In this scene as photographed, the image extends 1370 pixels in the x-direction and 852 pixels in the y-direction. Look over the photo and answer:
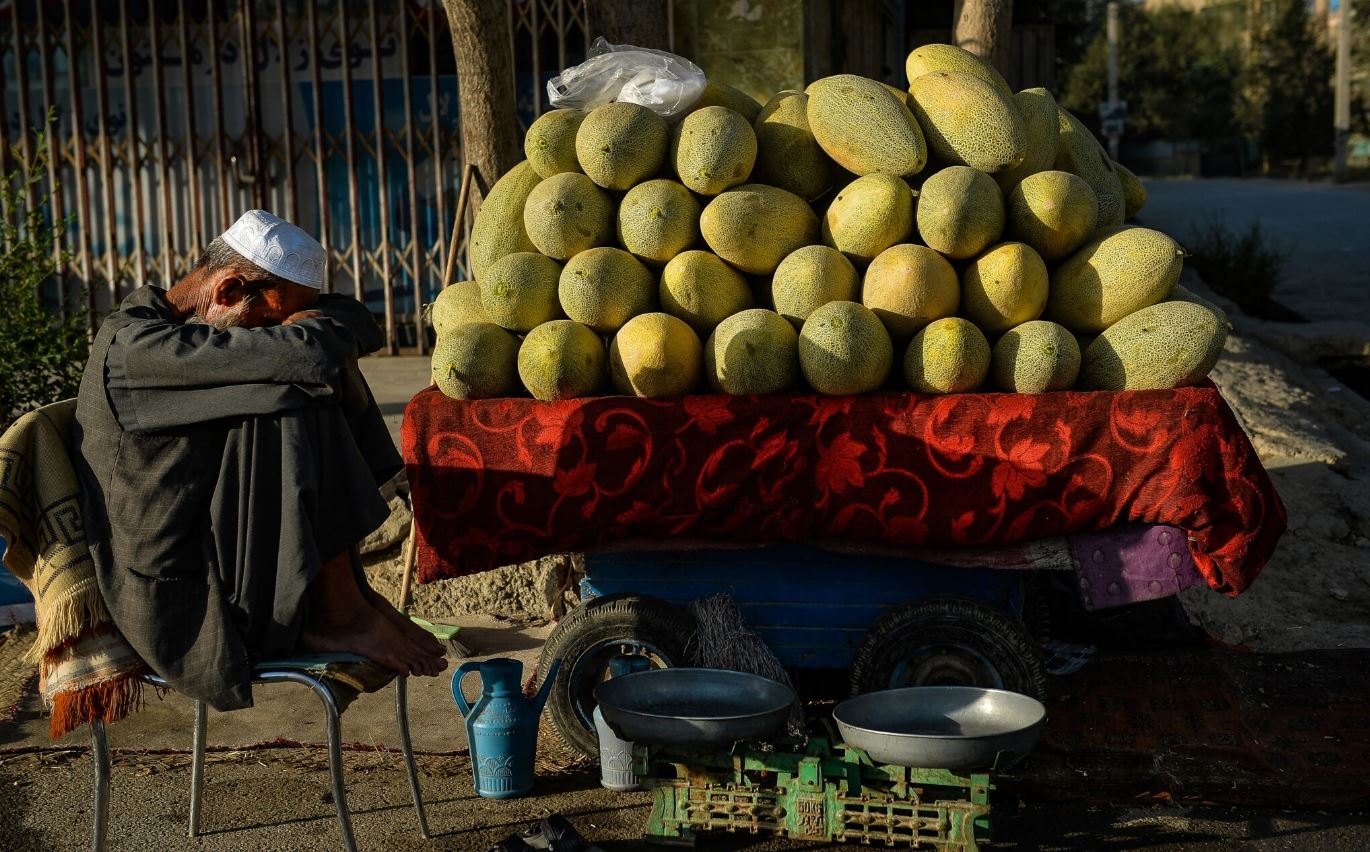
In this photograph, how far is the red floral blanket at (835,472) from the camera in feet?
11.0

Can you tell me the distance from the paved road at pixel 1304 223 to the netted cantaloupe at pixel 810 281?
9403mm

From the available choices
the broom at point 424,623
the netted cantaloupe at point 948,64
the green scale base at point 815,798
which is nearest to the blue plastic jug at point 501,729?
the green scale base at point 815,798

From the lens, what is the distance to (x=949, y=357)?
3.41m

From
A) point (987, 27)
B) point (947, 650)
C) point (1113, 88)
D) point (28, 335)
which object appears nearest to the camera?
point (947, 650)

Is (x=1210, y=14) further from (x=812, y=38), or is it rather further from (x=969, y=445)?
(x=969, y=445)

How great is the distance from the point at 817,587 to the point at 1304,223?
18.9m

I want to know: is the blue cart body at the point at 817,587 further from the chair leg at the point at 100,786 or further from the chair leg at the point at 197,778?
the chair leg at the point at 100,786

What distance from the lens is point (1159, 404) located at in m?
3.34

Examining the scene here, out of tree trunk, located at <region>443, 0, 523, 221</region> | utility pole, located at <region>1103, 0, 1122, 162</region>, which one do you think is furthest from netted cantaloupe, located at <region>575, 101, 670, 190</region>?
utility pole, located at <region>1103, 0, 1122, 162</region>

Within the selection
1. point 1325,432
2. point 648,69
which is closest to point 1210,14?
point 1325,432

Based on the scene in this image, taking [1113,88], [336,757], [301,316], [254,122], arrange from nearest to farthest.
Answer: [336,757]
[301,316]
[254,122]
[1113,88]

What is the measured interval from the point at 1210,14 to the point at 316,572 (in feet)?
185

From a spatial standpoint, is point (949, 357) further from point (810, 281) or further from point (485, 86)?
point (485, 86)

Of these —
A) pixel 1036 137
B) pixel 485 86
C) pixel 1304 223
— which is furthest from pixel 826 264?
pixel 1304 223
